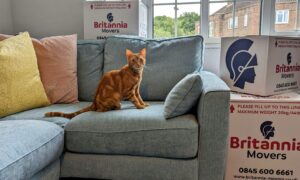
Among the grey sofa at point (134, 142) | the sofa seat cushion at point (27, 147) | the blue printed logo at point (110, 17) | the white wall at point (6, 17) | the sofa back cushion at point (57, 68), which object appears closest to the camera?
the sofa seat cushion at point (27, 147)

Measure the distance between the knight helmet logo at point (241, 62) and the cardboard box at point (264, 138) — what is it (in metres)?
0.21

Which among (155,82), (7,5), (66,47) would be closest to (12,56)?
(66,47)

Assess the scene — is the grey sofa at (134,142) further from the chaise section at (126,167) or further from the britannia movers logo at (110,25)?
the britannia movers logo at (110,25)

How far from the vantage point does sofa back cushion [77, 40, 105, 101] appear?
2.01m

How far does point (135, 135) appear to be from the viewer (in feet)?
4.49

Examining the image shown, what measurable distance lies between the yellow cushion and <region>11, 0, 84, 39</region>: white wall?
2.16ft

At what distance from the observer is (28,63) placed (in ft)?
5.59

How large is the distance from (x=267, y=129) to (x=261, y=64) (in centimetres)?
41

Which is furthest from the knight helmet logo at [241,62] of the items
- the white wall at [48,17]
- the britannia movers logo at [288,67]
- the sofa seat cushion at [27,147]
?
the white wall at [48,17]

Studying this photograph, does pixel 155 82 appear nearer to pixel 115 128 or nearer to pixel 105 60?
pixel 105 60

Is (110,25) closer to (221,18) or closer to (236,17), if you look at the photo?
(221,18)

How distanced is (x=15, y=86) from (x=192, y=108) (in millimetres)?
1043

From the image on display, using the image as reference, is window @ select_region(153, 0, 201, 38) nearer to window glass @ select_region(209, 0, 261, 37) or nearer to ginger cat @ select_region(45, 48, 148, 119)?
window glass @ select_region(209, 0, 261, 37)

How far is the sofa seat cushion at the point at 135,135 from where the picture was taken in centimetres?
134
